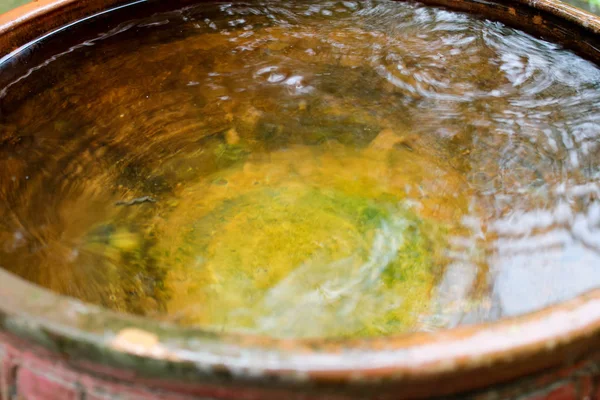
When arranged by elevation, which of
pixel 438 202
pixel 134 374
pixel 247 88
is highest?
pixel 134 374

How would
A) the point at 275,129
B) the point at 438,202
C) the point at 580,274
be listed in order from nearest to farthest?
the point at 580,274 → the point at 438,202 → the point at 275,129

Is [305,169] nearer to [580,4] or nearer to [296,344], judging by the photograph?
[296,344]

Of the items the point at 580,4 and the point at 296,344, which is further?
the point at 580,4

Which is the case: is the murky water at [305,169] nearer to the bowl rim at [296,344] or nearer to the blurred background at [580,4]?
the bowl rim at [296,344]

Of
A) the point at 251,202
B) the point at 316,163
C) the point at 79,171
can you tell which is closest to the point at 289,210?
the point at 251,202

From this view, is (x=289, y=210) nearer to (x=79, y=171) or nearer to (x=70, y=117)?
(x=79, y=171)

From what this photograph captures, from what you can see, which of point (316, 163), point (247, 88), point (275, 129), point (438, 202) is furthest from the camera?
point (247, 88)

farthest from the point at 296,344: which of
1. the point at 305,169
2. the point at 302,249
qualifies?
the point at 305,169

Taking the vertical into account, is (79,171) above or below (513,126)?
above
